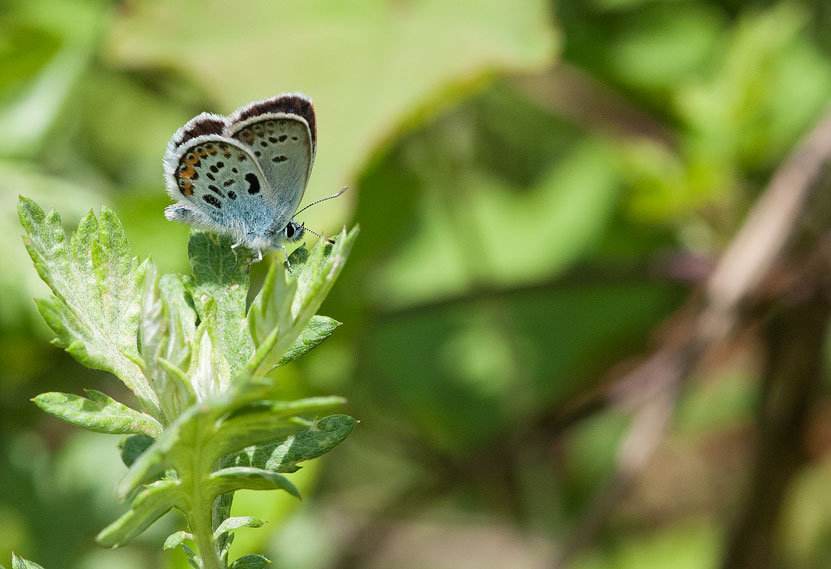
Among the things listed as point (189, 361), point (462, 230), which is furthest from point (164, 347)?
point (462, 230)

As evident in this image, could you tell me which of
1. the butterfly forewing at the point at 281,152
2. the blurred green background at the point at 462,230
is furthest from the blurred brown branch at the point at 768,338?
the butterfly forewing at the point at 281,152

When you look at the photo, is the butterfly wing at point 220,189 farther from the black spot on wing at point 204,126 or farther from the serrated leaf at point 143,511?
the serrated leaf at point 143,511

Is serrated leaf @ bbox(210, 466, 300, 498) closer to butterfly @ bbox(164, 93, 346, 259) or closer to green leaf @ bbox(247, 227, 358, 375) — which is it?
green leaf @ bbox(247, 227, 358, 375)

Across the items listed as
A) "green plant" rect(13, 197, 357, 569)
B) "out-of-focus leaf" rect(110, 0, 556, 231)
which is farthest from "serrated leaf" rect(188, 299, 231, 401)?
"out-of-focus leaf" rect(110, 0, 556, 231)

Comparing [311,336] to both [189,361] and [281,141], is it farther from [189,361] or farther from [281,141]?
[281,141]

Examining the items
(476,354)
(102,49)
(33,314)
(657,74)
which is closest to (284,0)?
(102,49)

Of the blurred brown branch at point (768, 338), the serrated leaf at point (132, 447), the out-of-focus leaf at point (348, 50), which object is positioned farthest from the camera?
the blurred brown branch at point (768, 338)
